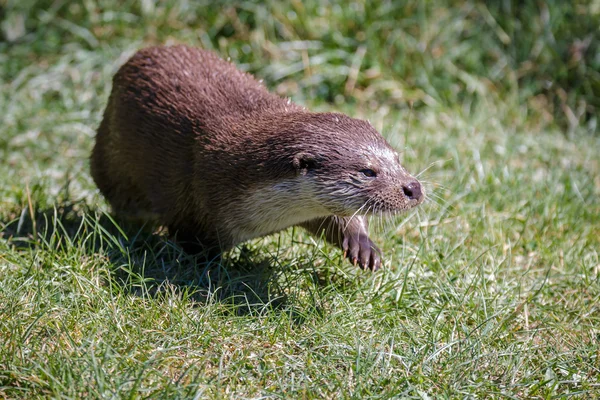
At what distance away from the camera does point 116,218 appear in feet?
12.6

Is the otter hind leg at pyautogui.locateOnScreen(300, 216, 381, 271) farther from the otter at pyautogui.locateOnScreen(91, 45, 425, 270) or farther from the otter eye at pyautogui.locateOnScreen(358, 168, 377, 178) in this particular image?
the otter eye at pyautogui.locateOnScreen(358, 168, 377, 178)

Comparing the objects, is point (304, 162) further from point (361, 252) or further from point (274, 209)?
point (361, 252)

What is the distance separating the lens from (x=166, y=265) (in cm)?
336

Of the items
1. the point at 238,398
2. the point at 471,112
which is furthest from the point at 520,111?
the point at 238,398

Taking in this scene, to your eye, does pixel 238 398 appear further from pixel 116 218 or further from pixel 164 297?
pixel 116 218

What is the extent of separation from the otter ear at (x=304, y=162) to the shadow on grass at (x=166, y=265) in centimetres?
46

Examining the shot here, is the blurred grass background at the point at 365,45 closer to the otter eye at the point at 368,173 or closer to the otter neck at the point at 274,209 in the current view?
the otter neck at the point at 274,209

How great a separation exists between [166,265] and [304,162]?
768 millimetres

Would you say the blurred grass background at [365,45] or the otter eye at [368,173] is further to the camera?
the blurred grass background at [365,45]

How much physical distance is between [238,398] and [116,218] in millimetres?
1605

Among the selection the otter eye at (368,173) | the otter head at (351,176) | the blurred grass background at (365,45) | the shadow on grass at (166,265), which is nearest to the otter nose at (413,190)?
the otter head at (351,176)

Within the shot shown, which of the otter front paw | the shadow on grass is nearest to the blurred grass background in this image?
the shadow on grass

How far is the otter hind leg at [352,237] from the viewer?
10.6 feet

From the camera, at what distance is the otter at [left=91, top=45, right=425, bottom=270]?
3068 mm
